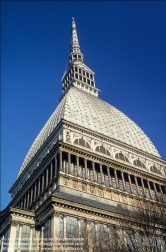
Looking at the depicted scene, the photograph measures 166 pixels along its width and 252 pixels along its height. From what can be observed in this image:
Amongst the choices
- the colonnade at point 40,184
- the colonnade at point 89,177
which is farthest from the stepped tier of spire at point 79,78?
the colonnade at point 89,177

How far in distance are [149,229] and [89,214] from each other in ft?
38.8

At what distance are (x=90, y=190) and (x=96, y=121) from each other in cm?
1993

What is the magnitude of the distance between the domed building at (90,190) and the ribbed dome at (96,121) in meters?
0.24

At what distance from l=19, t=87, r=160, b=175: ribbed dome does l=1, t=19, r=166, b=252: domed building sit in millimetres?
238

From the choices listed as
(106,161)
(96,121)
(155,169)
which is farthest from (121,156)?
(96,121)

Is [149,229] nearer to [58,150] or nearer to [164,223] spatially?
[164,223]

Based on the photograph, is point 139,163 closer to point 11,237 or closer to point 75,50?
point 11,237

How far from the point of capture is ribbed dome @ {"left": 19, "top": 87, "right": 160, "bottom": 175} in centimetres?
5781

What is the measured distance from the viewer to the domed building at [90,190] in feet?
92.2

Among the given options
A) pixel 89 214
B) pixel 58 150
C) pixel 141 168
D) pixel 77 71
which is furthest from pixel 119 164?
pixel 77 71

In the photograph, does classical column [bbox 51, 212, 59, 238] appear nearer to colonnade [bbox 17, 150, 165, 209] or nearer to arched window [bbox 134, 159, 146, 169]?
colonnade [bbox 17, 150, 165, 209]

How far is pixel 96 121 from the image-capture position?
6059 cm

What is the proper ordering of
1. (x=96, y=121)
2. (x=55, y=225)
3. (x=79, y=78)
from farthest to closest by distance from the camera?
1. (x=79, y=78)
2. (x=96, y=121)
3. (x=55, y=225)

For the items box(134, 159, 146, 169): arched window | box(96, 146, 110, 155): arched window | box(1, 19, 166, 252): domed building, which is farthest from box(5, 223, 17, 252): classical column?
box(134, 159, 146, 169): arched window
